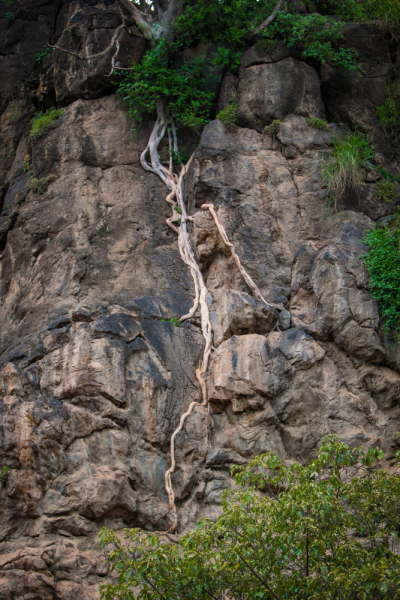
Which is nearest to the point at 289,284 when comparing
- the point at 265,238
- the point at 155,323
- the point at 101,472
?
the point at 265,238

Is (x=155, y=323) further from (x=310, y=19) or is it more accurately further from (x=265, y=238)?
(x=310, y=19)

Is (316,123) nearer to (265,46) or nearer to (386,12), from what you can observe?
(265,46)

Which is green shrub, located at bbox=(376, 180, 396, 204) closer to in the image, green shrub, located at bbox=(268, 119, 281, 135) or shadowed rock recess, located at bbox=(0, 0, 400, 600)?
shadowed rock recess, located at bbox=(0, 0, 400, 600)

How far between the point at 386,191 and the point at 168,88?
464 centimetres

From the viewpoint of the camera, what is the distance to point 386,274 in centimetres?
905

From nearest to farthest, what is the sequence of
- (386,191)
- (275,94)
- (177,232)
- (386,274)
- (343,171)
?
1. (386,274)
2. (343,171)
3. (386,191)
4. (177,232)
5. (275,94)

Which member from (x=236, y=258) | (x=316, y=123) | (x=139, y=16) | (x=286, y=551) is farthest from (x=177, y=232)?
(x=286, y=551)

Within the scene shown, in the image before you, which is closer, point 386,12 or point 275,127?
point 275,127

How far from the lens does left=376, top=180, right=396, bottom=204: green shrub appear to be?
10469 mm

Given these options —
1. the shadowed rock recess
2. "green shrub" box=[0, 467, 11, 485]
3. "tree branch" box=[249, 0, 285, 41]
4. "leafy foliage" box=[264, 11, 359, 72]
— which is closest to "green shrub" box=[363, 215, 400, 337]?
the shadowed rock recess

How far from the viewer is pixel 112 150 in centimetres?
1174

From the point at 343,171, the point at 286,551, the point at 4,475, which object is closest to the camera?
the point at 286,551

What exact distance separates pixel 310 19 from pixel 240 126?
2.33 meters

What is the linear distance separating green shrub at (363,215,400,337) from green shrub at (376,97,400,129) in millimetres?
3121
